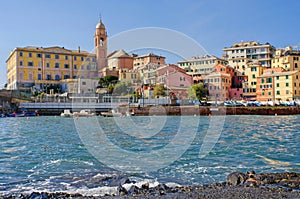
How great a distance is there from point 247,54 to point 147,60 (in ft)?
90.3

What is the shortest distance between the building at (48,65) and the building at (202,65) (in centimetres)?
2444

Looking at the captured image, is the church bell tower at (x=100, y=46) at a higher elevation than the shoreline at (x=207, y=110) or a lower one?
higher

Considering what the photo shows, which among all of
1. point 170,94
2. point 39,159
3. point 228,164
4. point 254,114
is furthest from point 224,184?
point 170,94

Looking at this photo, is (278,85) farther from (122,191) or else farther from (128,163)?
(122,191)

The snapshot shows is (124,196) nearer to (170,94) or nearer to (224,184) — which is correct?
(224,184)

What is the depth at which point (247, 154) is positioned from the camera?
55.8 feet

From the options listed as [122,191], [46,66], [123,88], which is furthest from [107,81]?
[122,191]

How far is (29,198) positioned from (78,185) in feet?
6.99

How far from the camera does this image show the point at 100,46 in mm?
96625

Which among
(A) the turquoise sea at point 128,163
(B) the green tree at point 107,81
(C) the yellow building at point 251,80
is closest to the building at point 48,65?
(B) the green tree at point 107,81

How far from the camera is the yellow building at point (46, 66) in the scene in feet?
278

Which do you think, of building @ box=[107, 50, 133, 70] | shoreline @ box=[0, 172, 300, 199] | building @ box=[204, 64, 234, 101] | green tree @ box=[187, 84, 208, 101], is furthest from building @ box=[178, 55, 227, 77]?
shoreline @ box=[0, 172, 300, 199]

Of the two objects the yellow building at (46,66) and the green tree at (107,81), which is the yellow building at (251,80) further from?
the yellow building at (46,66)

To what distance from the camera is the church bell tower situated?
318ft
